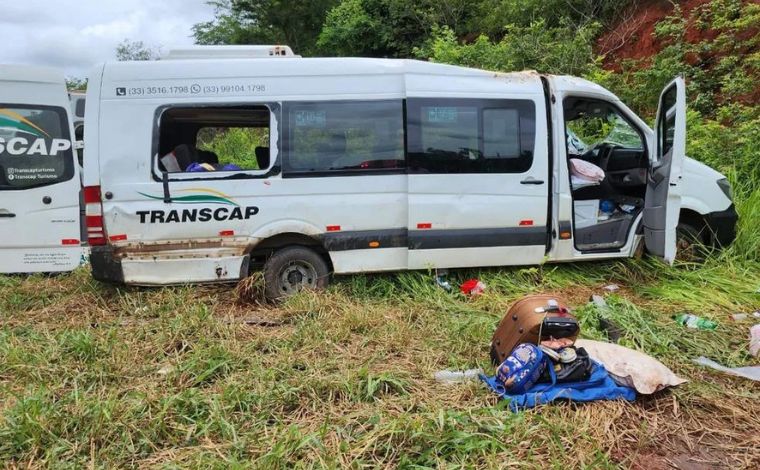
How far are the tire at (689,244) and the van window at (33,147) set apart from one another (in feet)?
21.2

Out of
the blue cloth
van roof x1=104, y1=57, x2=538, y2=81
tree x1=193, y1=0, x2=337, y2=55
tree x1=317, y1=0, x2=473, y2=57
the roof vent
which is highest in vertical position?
tree x1=193, y1=0, x2=337, y2=55

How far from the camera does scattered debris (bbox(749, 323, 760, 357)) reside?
388cm

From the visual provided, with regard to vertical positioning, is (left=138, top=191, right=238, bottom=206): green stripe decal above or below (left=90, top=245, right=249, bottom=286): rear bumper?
above

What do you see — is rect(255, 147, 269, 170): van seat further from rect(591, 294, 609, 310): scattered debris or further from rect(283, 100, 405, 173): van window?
rect(591, 294, 609, 310): scattered debris

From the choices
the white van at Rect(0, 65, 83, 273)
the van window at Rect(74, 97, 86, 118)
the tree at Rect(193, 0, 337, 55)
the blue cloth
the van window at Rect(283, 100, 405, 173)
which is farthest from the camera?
the tree at Rect(193, 0, 337, 55)

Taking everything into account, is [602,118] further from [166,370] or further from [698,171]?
[166,370]

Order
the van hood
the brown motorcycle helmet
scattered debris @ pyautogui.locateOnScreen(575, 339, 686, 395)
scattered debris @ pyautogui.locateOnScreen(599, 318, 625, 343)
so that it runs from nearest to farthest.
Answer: scattered debris @ pyautogui.locateOnScreen(575, 339, 686, 395)
the brown motorcycle helmet
scattered debris @ pyautogui.locateOnScreen(599, 318, 625, 343)
the van hood

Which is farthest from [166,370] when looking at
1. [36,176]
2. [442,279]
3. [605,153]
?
[605,153]

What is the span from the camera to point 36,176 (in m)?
5.66

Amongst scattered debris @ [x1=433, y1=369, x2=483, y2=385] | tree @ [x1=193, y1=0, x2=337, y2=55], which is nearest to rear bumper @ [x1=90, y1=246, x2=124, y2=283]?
scattered debris @ [x1=433, y1=369, x2=483, y2=385]

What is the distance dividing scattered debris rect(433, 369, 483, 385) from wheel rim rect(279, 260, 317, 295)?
6.71 ft

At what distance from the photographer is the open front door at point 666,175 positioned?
4.87m

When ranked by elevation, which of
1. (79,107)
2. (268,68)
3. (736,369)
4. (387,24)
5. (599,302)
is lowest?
(736,369)

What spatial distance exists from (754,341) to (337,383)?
3.08 metres
